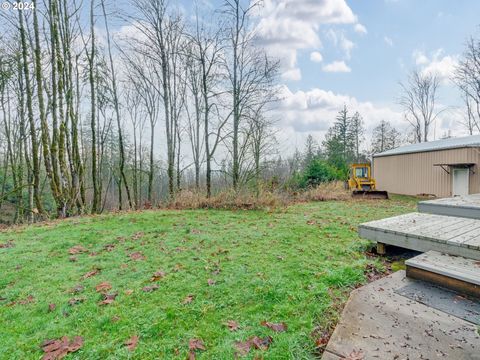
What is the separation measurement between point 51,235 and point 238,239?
13.6ft

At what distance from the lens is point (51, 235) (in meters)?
5.21

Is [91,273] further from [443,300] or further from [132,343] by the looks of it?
[443,300]

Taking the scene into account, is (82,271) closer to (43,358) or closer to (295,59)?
(43,358)

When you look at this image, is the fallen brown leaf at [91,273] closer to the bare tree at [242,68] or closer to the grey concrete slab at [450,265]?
the grey concrete slab at [450,265]

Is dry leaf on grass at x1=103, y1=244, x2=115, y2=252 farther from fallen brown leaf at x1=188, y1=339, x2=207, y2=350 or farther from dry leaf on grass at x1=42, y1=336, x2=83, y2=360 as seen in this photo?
fallen brown leaf at x1=188, y1=339, x2=207, y2=350

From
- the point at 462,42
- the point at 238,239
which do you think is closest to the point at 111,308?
the point at 238,239

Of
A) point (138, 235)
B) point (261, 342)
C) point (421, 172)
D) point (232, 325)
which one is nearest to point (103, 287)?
point (232, 325)

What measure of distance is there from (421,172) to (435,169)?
2.51ft

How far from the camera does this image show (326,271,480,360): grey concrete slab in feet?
5.19

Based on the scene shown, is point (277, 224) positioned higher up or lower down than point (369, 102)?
lower down

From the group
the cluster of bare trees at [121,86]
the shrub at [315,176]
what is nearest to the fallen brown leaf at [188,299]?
the cluster of bare trees at [121,86]

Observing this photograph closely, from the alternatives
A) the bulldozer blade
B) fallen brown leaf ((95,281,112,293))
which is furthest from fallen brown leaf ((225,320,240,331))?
the bulldozer blade

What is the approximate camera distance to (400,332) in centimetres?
178

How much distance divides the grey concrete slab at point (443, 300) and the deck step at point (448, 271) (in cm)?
7
